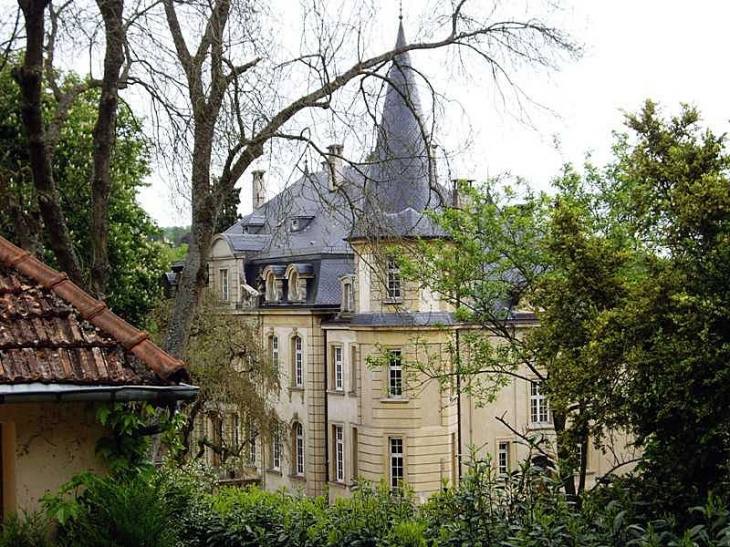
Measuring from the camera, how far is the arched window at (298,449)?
39062mm

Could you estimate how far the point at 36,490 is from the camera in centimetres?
761

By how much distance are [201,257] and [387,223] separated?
2.34 metres

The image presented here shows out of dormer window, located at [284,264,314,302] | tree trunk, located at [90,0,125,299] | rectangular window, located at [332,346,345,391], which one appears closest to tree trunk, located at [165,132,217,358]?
tree trunk, located at [90,0,125,299]

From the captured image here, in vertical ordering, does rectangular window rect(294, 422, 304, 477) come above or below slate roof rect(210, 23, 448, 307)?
below

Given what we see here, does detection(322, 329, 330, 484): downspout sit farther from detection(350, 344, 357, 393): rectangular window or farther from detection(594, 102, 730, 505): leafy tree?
detection(594, 102, 730, 505): leafy tree

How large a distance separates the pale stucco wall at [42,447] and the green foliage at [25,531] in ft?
0.40

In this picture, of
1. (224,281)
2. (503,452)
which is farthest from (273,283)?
(503,452)

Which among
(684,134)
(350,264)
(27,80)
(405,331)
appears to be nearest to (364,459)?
(405,331)

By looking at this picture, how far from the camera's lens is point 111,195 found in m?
22.8

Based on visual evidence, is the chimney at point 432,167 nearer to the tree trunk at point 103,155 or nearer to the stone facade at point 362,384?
the tree trunk at point 103,155

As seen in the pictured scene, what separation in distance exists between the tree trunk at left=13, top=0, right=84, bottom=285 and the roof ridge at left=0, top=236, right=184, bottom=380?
257cm

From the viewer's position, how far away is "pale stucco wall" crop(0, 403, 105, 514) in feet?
24.6

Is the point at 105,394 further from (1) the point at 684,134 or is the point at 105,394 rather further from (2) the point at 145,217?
A: (2) the point at 145,217

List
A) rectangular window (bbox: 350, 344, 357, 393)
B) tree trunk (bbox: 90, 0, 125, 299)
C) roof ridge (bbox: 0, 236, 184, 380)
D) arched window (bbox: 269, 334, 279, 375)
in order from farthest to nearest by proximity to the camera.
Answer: arched window (bbox: 269, 334, 279, 375) < rectangular window (bbox: 350, 344, 357, 393) < tree trunk (bbox: 90, 0, 125, 299) < roof ridge (bbox: 0, 236, 184, 380)
